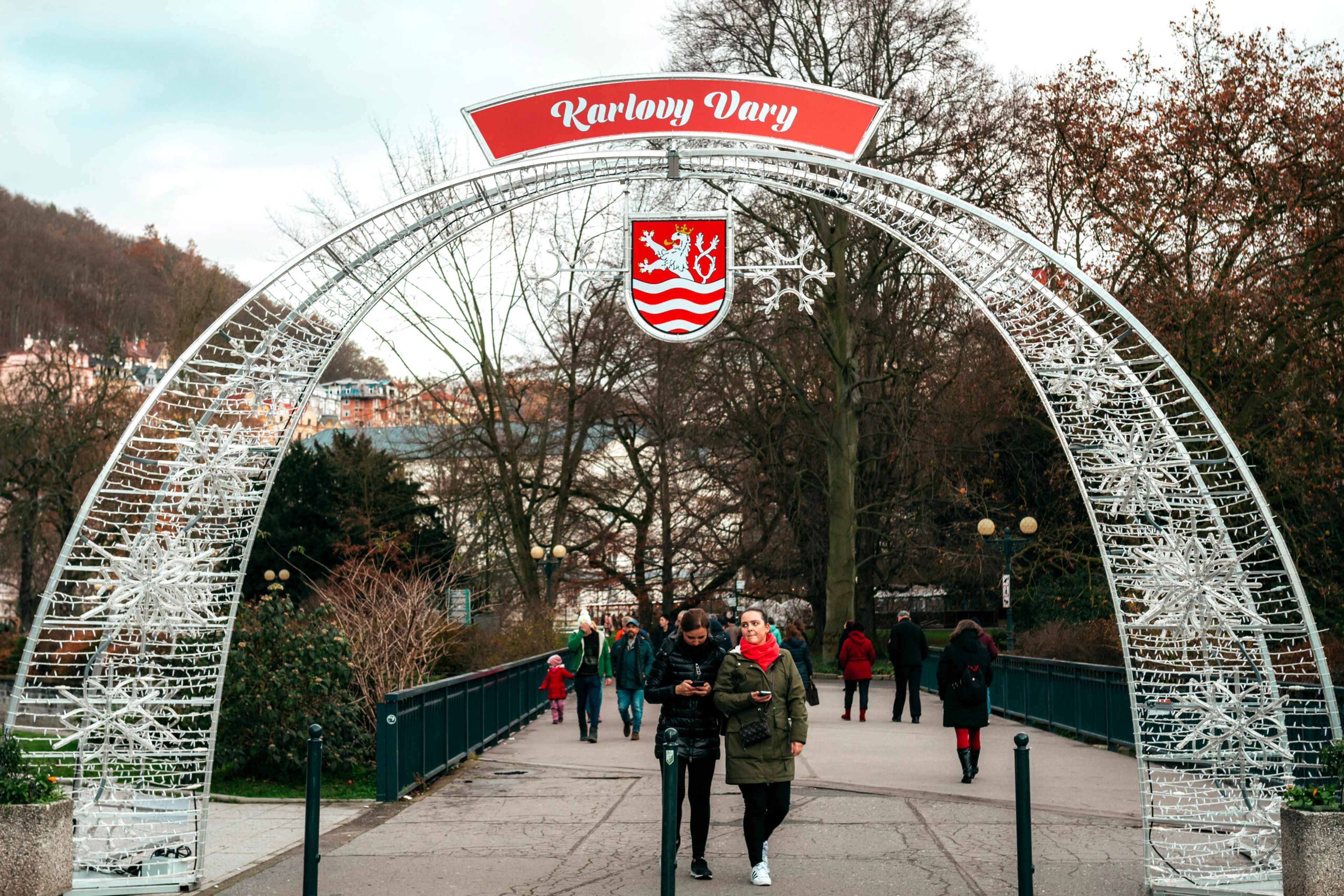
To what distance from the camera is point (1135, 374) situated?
27.0 ft

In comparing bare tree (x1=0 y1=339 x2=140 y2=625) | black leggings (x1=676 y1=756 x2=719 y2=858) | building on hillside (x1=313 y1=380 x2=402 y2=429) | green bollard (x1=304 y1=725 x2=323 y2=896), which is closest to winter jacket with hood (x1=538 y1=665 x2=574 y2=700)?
building on hillside (x1=313 y1=380 x2=402 y2=429)

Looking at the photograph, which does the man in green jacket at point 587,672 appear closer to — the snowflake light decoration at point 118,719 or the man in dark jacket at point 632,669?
the man in dark jacket at point 632,669

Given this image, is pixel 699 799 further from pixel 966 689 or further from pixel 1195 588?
pixel 966 689

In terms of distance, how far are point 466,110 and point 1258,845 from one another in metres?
7.18

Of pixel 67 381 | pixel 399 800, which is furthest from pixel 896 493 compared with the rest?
pixel 67 381

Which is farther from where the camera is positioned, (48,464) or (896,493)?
(48,464)

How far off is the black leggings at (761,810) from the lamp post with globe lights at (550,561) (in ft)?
71.5

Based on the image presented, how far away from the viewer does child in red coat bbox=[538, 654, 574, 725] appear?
1847 cm

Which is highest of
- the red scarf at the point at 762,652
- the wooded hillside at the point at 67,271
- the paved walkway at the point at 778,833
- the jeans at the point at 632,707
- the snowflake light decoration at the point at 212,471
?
the wooded hillside at the point at 67,271

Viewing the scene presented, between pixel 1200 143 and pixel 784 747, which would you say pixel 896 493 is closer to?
pixel 1200 143

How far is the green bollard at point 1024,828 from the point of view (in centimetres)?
651

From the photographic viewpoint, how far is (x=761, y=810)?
7508 mm

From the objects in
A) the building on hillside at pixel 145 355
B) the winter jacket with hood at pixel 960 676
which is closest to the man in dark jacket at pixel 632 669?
the winter jacket with hood at pixel 960 676

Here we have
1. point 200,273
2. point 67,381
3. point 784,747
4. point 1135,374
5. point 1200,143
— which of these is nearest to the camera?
point 784,747
